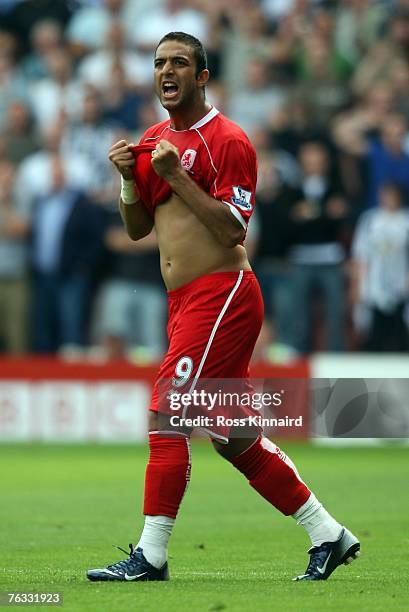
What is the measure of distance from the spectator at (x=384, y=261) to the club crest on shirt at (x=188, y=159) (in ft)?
37.1

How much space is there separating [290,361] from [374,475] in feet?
14.8

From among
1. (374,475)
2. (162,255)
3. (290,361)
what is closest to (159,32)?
(290,361)

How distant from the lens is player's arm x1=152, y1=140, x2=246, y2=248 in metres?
6.66

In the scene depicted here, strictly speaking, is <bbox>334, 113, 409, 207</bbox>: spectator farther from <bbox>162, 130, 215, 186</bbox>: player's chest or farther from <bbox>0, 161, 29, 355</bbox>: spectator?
<bbox>162, 130, 215, 186</bbox>: player's chest

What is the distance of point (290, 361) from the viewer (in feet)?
60.3

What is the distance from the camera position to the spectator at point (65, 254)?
18.6 meters

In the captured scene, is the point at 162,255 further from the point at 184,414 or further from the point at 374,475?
the point at 374,475

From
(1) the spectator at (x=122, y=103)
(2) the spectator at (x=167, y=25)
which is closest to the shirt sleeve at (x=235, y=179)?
(1) the spectator at (x=122, y=103)

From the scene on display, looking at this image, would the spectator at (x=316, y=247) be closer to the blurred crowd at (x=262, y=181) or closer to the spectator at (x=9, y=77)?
the blurred crowd at (x=262, y=181)

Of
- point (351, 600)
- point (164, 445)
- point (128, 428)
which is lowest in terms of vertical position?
point (128, 428)

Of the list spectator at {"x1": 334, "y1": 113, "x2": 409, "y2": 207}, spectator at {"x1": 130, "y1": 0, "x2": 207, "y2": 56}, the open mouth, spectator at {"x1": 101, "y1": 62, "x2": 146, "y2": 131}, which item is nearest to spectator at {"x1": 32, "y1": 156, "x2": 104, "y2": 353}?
spectator at {"x1": 101, "y1": 62, "x2": 146, "y2": 131}

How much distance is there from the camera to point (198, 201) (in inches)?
263

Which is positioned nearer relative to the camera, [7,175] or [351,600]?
[351,600]

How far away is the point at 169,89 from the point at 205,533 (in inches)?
142
